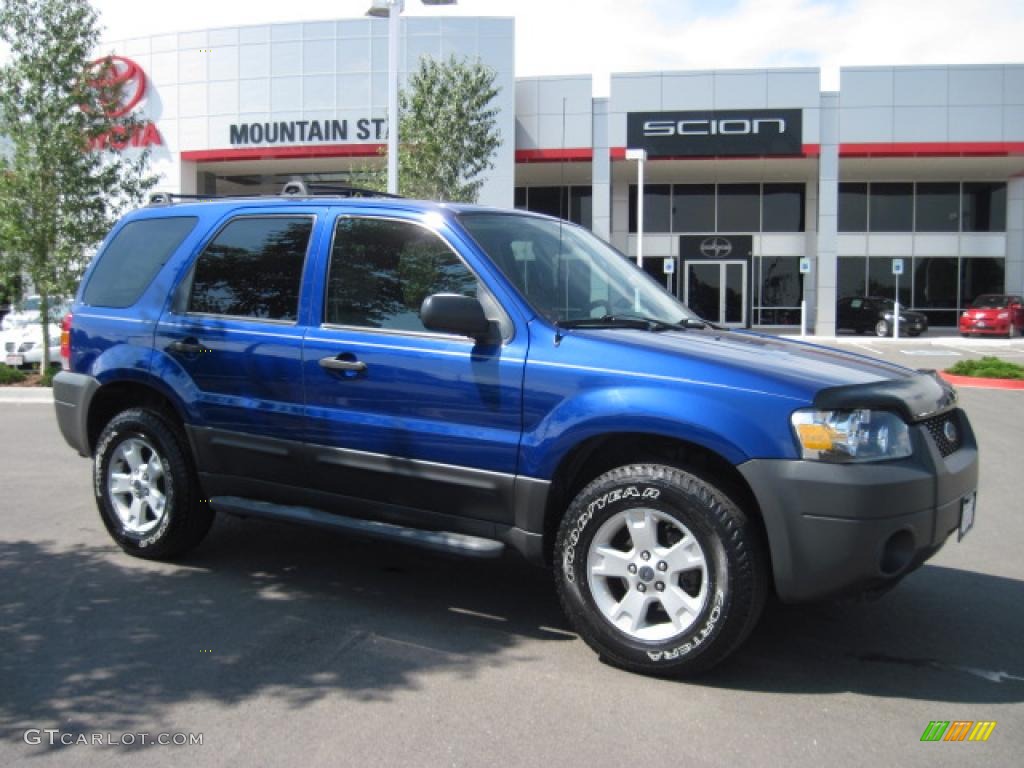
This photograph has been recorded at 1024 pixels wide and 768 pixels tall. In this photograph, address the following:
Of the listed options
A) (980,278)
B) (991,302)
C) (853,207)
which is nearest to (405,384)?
(991,302)

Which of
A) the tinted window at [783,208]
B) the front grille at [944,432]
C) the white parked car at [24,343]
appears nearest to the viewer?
the front grille at [944,432]

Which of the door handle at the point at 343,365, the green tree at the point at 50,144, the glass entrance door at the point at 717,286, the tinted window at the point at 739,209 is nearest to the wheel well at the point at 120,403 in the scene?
the door handle at the point at 343,365

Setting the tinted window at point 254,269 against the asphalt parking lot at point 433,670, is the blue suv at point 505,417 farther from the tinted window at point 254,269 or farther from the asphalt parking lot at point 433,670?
the asphalt parking lot at point 433,670

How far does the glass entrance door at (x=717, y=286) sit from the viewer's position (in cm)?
3681

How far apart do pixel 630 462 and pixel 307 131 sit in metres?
30.4

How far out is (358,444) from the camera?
4.43 meters

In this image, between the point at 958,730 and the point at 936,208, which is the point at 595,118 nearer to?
the point at 936,208

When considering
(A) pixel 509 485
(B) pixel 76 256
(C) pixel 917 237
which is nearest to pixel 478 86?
(B) pixel 76 256

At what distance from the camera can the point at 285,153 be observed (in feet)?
106

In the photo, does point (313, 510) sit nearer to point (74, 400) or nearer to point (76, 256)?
point (74, 400)

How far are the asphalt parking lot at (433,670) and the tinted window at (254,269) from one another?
4.92 ft

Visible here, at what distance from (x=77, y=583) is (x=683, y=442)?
334cm

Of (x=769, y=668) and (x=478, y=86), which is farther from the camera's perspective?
(x=478, y=86)

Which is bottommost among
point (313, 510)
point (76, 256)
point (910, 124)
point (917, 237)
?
point (313, 510)
